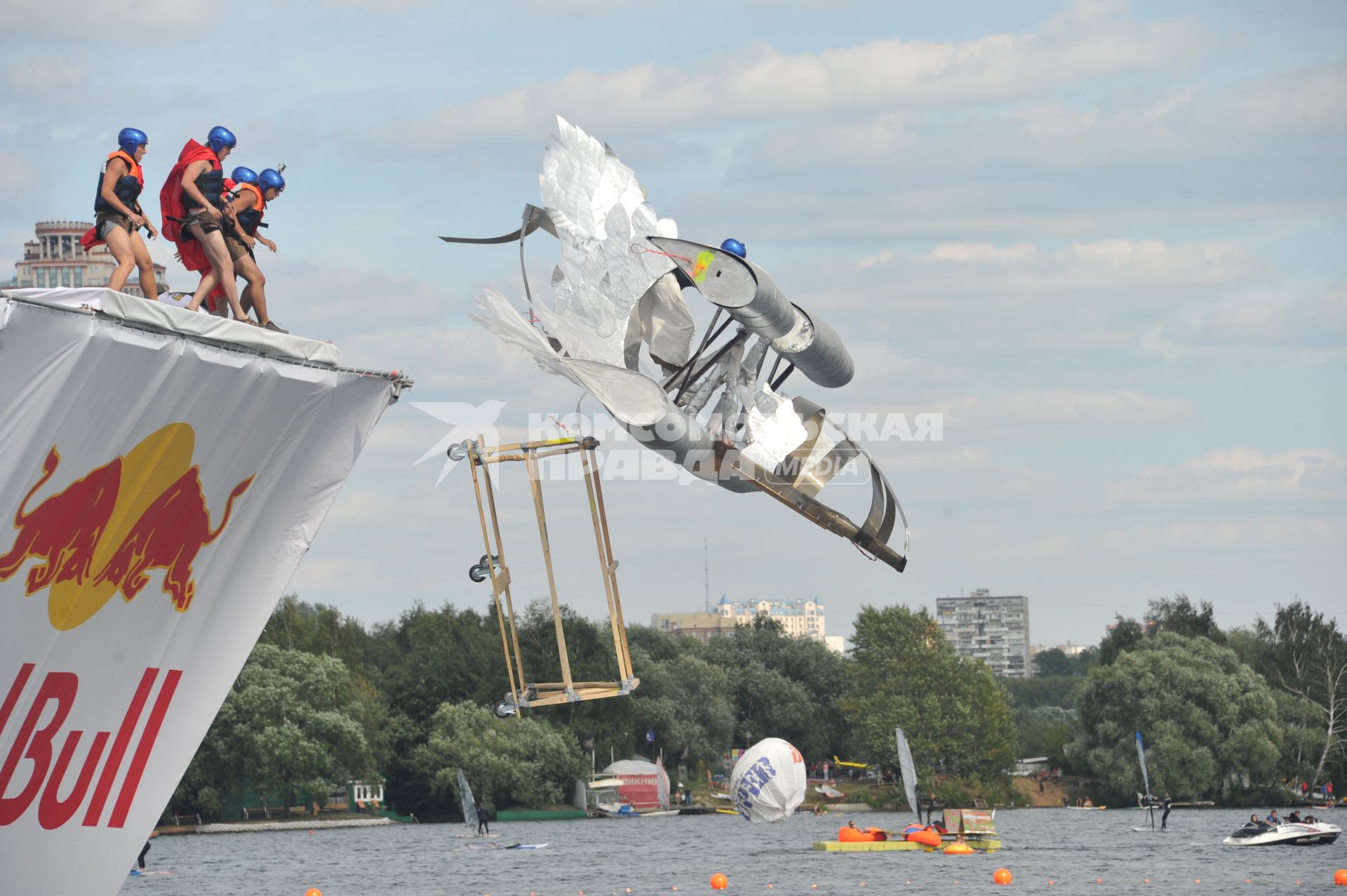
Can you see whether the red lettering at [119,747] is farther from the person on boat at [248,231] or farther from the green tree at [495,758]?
the green tree at [495,758]

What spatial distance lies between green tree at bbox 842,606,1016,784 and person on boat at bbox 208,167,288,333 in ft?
262

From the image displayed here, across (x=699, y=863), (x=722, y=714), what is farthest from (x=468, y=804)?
(x=722, y=714)

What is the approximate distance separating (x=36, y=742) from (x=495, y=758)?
226ft

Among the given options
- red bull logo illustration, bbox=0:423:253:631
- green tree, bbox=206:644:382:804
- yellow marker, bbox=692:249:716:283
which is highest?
yellow marker, bbox=692:249:716:283

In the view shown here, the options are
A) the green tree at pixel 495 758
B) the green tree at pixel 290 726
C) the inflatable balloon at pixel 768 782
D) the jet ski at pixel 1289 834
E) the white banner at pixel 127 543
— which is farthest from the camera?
the green tree at pixel 495 758

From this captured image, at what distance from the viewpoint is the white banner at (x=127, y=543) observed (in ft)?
34.5

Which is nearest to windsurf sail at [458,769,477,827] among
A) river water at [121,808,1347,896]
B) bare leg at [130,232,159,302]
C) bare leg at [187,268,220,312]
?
river water at [121,808,1347,896]

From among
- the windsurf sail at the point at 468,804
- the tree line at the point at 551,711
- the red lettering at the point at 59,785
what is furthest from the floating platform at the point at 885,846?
the red lettering at the point at 59,785

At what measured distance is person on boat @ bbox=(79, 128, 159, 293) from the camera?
11.3m

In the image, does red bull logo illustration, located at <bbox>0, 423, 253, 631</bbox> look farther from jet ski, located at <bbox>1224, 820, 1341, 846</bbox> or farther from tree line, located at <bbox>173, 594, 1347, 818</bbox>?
tree line, located at <bbox>173, 594, 1347, 818</bbox>

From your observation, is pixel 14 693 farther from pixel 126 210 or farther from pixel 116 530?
pixel 126 210

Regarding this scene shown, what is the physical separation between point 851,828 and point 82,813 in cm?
5037

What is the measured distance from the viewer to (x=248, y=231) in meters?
12.5

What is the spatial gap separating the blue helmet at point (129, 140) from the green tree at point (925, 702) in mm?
81244
